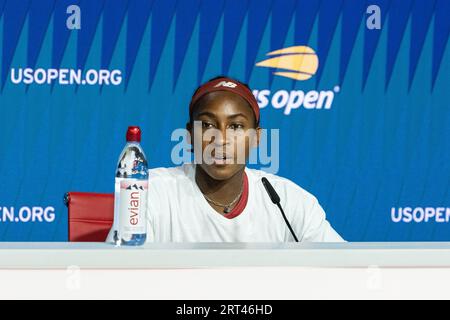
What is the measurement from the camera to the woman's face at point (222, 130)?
6.29 feet

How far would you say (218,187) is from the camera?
1.99 meters

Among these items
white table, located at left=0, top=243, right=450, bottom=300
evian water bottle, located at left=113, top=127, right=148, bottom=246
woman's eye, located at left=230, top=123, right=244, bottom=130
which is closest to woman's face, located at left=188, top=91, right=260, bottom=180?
woman's eye, located at left=230, top=123, right=244, bottom=130

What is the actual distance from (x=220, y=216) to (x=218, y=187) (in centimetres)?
8

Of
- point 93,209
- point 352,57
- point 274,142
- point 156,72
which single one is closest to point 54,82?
point 156,72

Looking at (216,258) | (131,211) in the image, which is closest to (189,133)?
(131,211)

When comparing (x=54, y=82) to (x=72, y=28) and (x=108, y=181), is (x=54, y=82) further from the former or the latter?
(x=108, y=181)

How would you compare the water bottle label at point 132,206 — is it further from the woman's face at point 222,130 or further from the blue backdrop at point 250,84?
the blue backdrop at point 250,84

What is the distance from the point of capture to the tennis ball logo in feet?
12.7

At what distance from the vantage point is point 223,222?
1952 mm

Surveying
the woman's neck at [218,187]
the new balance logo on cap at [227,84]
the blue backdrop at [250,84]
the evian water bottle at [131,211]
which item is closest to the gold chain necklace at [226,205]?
the woman's neck at [218,187]

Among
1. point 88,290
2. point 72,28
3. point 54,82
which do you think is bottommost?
point 88,290

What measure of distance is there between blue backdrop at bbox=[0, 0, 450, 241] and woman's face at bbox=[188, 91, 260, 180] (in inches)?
76.3

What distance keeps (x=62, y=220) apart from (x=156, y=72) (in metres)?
0.91

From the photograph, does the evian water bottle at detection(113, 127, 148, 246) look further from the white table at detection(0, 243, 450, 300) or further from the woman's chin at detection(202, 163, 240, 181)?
the woman's chin at detection(202, 163, 240, 181)
